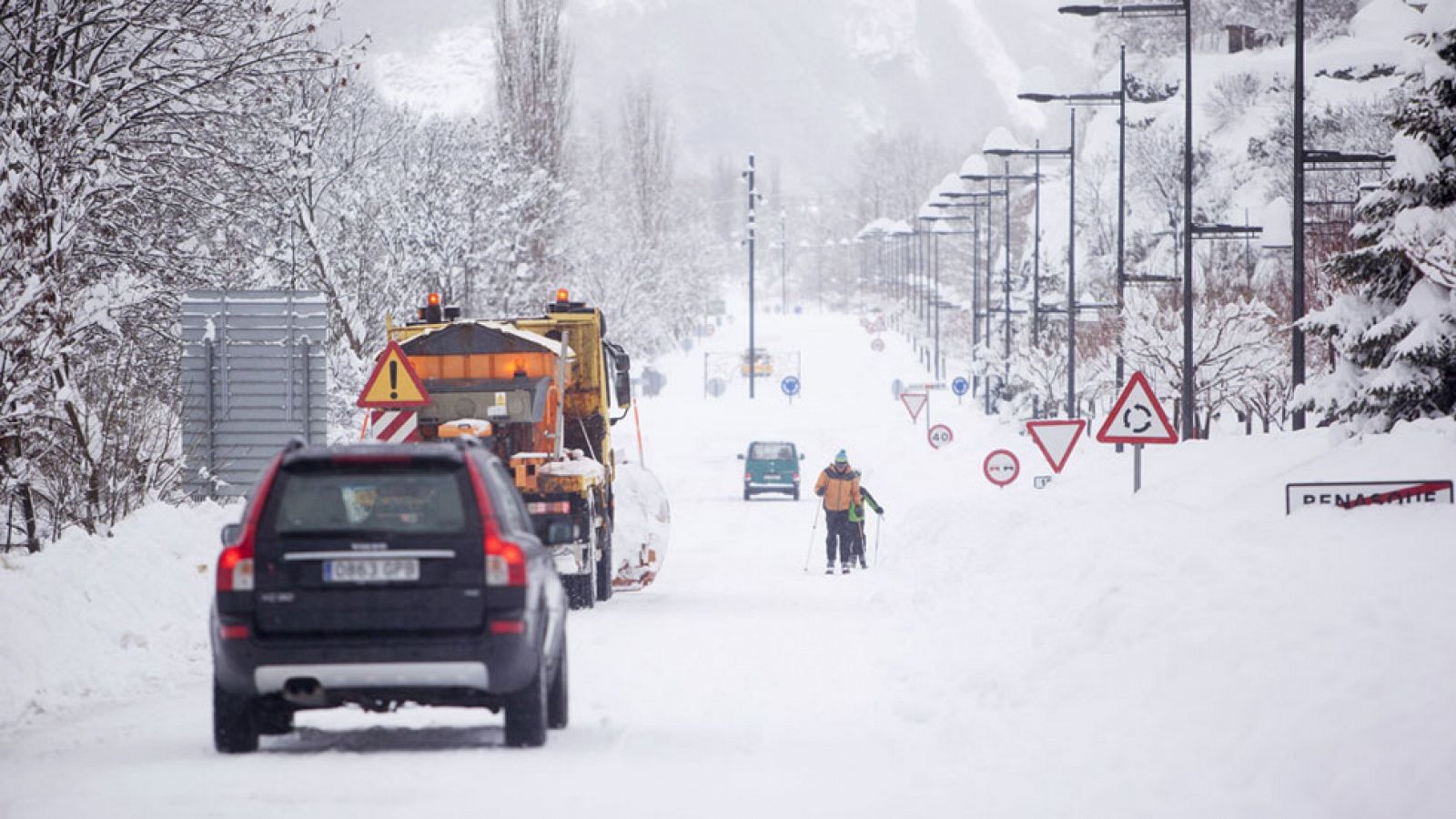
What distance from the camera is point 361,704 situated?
33.2 feet

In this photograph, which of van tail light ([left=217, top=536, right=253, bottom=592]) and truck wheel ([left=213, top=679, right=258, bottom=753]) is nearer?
van tail light ([left=217, top=536, right=253, bottom=592])

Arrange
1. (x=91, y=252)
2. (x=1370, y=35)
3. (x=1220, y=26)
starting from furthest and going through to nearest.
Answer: (x=1220, y=26)
(x=1370, y=35)
(x=91, y=252)

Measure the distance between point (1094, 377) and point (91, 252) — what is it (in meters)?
45.6

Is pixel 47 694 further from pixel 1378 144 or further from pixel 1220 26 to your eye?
pixel 1220 26

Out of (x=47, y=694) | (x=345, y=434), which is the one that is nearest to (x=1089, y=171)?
(x=345, y=434)

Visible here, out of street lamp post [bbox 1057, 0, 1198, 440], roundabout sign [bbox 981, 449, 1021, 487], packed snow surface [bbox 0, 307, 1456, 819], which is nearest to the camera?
packed snow surface [bbox 0, 307, 1456, 819]

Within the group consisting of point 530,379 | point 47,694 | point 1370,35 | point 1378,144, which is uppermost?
point 1370,35

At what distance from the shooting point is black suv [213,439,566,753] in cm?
976

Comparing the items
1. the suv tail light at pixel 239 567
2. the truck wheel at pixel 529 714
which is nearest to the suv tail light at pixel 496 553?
the truck wheel at pixel 529 714

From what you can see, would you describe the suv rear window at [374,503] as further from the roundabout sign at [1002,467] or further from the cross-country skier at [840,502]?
the roundabout sign at [1002,467]

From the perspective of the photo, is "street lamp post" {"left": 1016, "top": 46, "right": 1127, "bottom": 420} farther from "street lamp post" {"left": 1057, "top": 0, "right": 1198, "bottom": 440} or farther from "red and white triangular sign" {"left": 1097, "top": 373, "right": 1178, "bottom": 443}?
"red and white triangular sign" {"left": 1097, "top": 373, "right": 1178, "bottom": 443}

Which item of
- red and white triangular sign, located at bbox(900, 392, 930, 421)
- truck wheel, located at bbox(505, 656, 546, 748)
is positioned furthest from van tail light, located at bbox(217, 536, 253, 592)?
red and white triangular sign, located at bbox(900, 392, 930, 421)

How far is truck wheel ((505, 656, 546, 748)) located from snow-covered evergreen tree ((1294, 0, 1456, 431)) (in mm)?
17505

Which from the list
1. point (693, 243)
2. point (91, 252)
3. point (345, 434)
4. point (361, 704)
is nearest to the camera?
point (361, 704)
